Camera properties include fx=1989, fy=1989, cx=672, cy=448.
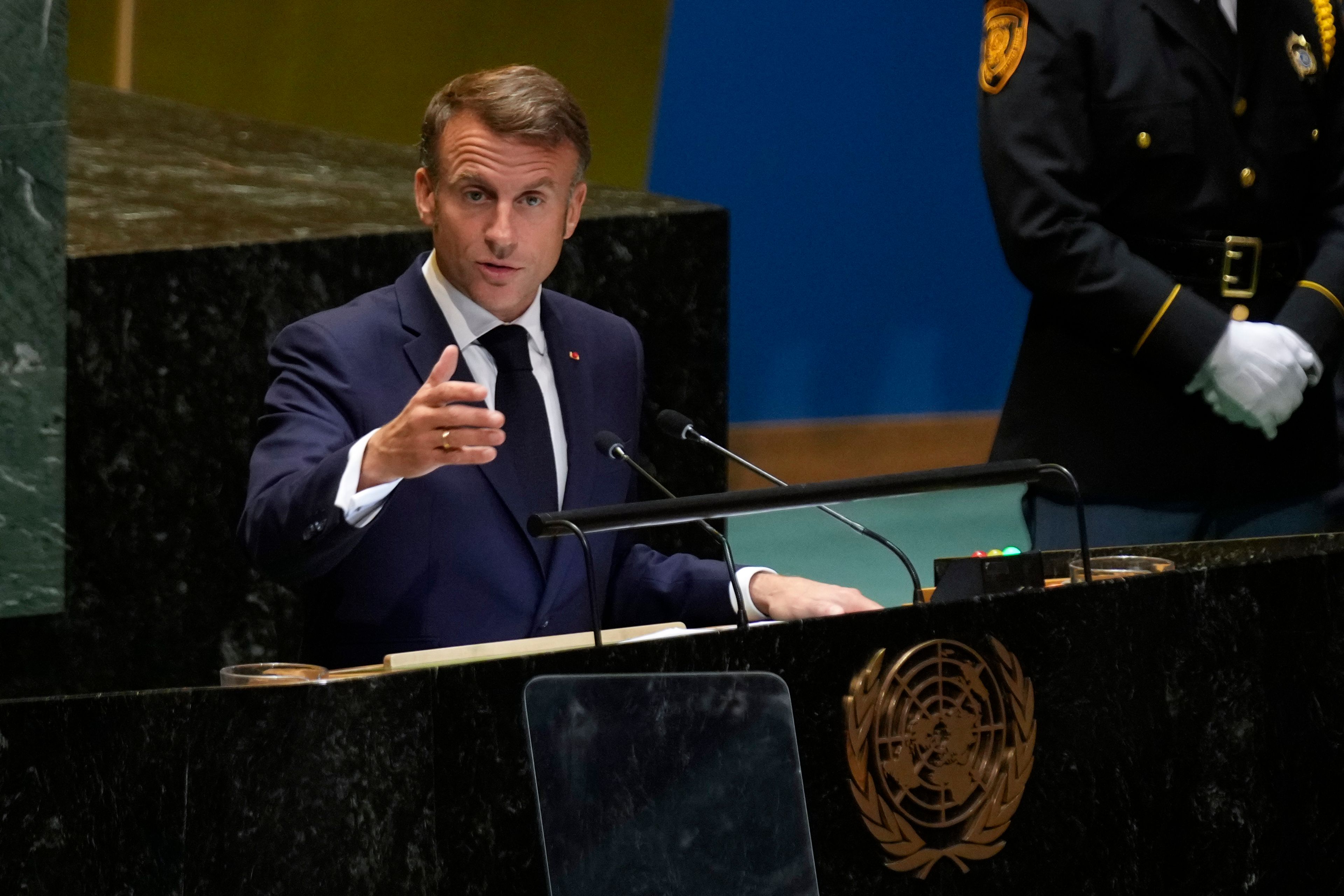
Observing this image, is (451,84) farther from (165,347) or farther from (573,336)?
(165,347)

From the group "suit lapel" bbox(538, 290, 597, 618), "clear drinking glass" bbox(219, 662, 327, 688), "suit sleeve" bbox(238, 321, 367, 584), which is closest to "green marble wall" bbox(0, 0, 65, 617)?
"suit sleeve" bbox(238, 321, 367, 584)

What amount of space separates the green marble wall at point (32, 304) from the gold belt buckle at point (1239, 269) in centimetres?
160

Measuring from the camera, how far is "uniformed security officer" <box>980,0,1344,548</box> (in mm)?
2646

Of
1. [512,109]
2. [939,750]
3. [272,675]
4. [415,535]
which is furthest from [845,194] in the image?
[272,675]

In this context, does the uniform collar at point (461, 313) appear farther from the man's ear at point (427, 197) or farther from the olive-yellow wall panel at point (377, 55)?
the olive-yellow wall panel at point (377, 55)

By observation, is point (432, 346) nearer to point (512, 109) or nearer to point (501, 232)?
point (501, 232)

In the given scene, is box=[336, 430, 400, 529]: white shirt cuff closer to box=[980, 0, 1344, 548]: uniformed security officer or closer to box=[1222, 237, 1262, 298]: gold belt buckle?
box=[980, 0, 1344, 548]: uniformed security officer

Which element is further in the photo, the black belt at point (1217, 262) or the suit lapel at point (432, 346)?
the black belt at point (1217, 262)

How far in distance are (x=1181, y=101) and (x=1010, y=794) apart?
1227 mm

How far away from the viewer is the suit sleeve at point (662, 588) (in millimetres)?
2295

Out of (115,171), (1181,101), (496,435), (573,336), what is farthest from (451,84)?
(115,171)

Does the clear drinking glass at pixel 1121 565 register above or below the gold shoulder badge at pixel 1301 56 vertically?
below

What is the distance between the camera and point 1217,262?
8.98 ft

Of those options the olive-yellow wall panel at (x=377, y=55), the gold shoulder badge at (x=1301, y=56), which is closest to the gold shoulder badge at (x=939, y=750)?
the gold shoulder badge at (x=1301, y=56)
